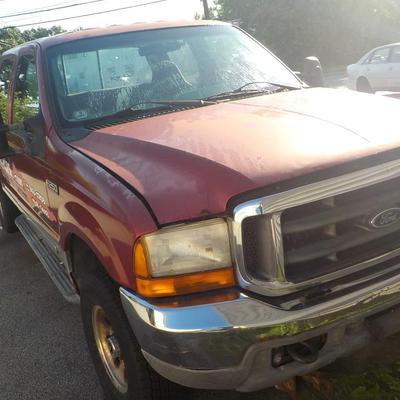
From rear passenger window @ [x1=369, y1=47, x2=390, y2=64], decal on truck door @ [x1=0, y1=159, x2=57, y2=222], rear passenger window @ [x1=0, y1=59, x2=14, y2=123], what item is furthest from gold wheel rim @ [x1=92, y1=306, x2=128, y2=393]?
rear passenger window @ [x1=369, y1=47, x2=390, y2=64]

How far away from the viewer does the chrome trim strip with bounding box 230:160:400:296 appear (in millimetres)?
1952

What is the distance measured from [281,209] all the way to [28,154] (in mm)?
2124

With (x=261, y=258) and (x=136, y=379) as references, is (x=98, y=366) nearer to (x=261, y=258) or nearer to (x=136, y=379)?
(x=136, y=379)

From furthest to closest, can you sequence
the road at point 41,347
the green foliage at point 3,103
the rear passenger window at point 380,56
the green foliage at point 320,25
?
the green foliage at point 320,25 → the rear passenger window at point 380,56 → the green foliage at point 3,103 → the road at point 41,347

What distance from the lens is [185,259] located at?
2070mm

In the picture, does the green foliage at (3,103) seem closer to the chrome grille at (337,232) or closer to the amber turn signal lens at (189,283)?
the amber turn signal lens at (189,283)

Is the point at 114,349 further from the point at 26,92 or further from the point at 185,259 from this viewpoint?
the point at 26,92

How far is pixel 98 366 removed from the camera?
282cm

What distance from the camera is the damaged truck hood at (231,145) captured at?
2.03 metres

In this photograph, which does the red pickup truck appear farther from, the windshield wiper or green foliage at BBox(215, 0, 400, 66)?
green foliage at BBox(215, 0, 400, 66)

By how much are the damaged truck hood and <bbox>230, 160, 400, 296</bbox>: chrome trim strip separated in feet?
0.22

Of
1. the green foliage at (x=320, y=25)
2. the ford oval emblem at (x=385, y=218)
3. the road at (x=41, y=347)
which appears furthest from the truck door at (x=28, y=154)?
the green foliage at (x=320, y=25)

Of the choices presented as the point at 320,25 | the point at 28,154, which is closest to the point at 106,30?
the point at 28,154

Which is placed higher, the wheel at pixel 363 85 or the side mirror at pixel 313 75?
the side mirror at pixel 313 75
